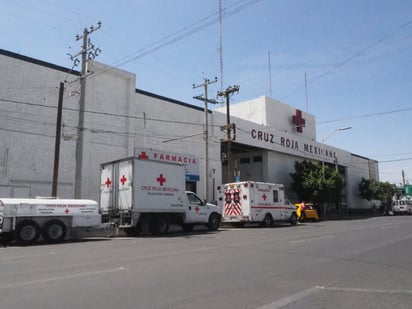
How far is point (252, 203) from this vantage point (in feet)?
82.3

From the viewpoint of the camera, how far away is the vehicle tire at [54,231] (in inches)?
628

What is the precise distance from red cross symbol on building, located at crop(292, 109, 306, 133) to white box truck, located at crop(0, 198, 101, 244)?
3241 cm

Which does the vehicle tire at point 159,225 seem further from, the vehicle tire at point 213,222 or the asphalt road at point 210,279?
the asphalt road at point 210,279

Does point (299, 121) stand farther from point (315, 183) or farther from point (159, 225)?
point (159, 225)

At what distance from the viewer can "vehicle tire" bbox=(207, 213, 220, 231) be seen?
890 inches

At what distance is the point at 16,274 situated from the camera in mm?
8062

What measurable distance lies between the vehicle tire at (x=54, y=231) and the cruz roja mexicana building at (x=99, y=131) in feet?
11.9

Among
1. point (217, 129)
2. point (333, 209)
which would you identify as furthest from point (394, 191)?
point (217, 129)

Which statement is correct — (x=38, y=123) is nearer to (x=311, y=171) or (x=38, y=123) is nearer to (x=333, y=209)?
(x=311, y=171)

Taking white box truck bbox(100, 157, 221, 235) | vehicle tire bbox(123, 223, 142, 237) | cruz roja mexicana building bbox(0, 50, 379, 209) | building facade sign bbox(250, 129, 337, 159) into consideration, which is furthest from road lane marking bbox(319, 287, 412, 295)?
building facade sign bbox(250, 129, 337, 159)

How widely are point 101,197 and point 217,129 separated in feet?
53.5

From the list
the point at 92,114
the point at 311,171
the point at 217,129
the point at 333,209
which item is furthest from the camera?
the point at 333,209

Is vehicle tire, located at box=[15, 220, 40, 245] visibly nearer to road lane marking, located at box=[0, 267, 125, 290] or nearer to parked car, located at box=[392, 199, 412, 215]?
road lane marking, located at box=[0, 267, 125, 290]

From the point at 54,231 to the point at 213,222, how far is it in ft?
30.5
